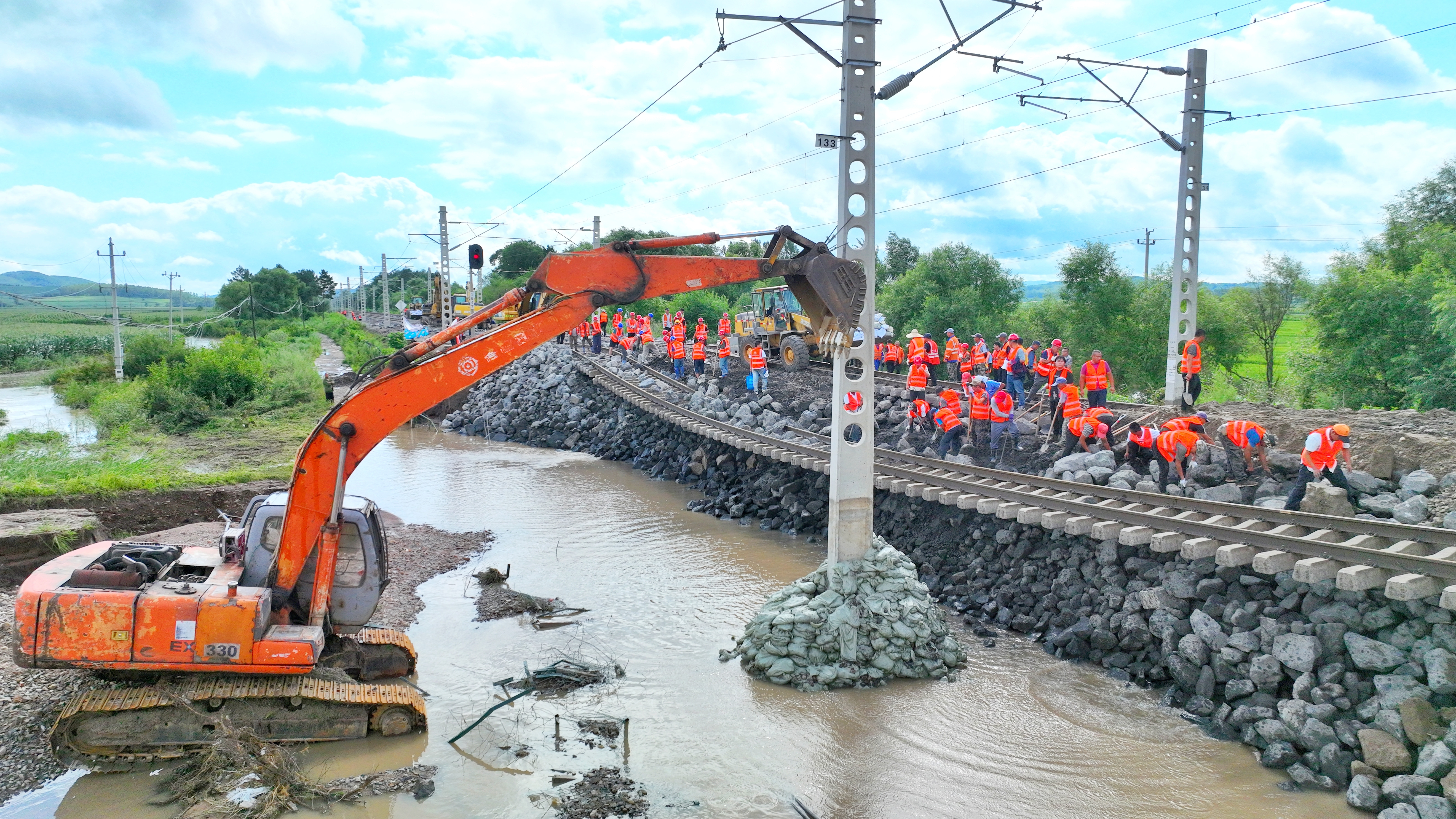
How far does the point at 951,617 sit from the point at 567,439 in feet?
63.3

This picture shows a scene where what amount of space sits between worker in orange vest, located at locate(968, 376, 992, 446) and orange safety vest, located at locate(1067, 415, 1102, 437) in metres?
1.53

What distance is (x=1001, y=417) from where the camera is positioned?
15367 mm

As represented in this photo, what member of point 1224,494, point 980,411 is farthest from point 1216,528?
point 980,411

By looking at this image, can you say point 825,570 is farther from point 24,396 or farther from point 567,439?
point 24,396

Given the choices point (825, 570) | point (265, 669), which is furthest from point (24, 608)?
point (825, 570)

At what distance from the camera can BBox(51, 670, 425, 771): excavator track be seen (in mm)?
7293

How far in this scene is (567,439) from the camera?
2934 centimetres

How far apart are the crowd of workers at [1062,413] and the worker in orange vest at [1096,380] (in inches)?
0.8

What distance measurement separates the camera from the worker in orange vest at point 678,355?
28.7 m

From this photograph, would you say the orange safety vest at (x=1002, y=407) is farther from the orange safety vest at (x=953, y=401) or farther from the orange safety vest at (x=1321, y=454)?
the orange safety vest at (x=1321, y=454)

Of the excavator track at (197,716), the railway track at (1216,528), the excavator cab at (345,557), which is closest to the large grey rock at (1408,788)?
the railway track at (1216,528)

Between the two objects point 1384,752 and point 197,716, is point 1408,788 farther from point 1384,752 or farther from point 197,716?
point 197,716

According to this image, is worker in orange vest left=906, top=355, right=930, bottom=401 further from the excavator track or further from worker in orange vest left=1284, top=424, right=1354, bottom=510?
the excavator track

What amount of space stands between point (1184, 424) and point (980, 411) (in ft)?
12.9
